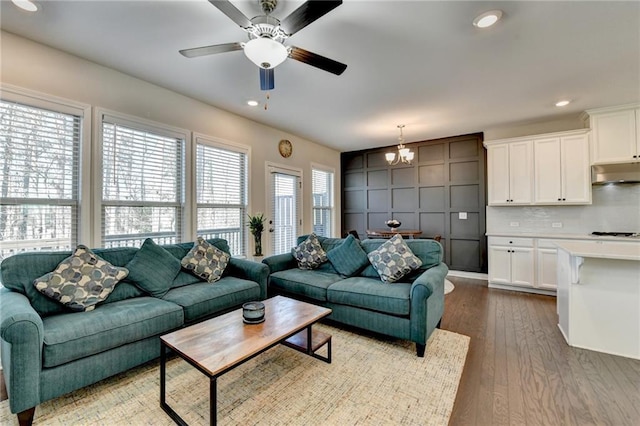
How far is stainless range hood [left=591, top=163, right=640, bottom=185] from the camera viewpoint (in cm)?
379

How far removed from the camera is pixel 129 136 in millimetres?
3084

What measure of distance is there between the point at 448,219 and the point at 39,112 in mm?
6082

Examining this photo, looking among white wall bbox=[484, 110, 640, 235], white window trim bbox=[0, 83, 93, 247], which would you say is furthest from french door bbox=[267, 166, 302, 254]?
white wall bbox=[484, 110, 640, 235]

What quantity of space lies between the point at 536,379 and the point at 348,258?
75.9 inches

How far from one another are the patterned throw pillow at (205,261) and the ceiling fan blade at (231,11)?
7.48ft

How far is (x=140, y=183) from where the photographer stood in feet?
10.4

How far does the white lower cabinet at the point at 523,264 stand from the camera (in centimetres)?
414

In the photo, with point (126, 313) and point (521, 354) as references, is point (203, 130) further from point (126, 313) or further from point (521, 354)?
point (521, 354)

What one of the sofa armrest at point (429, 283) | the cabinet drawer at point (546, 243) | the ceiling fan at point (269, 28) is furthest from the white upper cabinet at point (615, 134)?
the ceiling fan at point (269, 28)

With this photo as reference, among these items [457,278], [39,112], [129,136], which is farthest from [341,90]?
[457,278]

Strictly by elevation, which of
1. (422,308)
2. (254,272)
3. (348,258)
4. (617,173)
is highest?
(617,173)

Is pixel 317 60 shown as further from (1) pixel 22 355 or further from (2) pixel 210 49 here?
(1) pixel 22 355

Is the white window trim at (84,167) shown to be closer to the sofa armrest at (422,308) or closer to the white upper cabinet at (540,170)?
the sofa armrest at (422,308)

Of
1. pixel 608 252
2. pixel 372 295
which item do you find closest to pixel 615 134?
pixel 608 252
